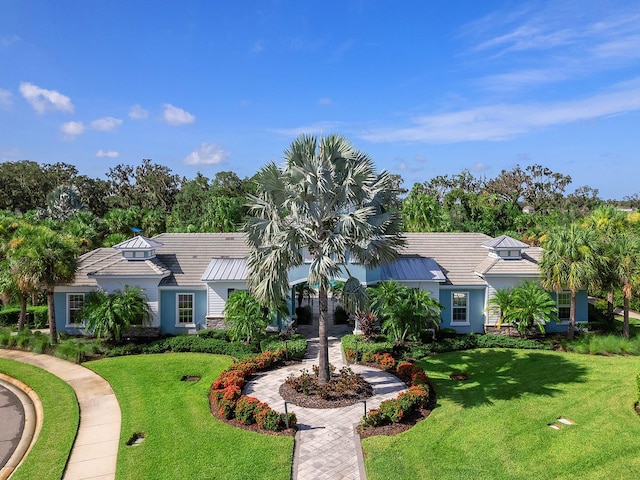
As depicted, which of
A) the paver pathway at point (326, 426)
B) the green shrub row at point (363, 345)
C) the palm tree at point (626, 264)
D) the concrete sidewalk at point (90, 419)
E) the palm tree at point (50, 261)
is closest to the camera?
the paver pathway at point (326, 426)

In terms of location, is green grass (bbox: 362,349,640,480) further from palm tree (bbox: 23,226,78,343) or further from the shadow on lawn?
palm tree (bbox: 23,226,78,343)

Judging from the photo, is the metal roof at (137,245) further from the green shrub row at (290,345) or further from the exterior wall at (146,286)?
the green shrub row at (290,345)

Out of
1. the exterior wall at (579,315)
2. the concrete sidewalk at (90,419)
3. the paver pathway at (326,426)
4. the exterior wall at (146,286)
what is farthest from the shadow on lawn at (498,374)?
the exterior wall at (146,286)

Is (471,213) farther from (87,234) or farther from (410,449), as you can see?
(410,449)

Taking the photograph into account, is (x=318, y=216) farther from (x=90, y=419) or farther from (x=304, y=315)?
Answer: (x=304, y=315)

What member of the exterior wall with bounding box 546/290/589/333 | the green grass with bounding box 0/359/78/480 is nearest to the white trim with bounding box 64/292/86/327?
the green grass with bounding box 0/359/78/480
